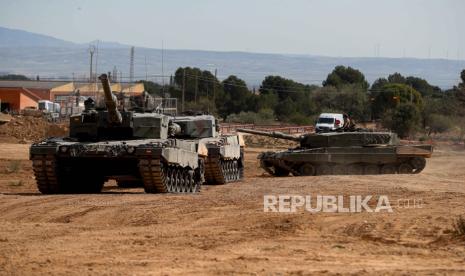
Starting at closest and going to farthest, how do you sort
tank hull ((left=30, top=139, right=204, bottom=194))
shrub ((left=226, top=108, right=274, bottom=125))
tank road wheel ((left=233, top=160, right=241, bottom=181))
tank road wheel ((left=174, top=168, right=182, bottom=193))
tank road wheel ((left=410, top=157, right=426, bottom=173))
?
tank hull ((left=30, top=139, right=204, bottom=194)), tank road wheel ((left=174, top=168, right=182, bottom=193)), tank road wheel ((left=233, top=160, right=241, bottom=181)), tank road wheel ((left=410, top=157, right=426, bottom=173)), shrub ((left=226, top=108, right=274, bottom=125))

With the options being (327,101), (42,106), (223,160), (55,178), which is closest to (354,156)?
(223,160)

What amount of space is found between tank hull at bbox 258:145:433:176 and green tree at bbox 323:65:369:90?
68303 mm

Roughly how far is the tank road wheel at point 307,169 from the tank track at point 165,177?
7.88 metres

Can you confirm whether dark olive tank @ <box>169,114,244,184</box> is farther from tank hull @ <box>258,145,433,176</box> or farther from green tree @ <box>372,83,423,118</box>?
green tree @ <box>372,83,423,118</box>

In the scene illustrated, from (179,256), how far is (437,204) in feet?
21.9

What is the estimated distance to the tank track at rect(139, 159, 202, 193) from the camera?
2011 centimetres

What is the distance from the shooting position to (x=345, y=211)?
14.6 meters

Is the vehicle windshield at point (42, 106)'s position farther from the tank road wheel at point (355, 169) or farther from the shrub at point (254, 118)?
the tank road wheel at point (355, 169)

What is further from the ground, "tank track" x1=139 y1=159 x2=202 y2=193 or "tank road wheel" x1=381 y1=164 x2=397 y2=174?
"tank track" x1=139 y1=159 x2=202 y2=193

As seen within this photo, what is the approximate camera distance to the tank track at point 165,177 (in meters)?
20.1

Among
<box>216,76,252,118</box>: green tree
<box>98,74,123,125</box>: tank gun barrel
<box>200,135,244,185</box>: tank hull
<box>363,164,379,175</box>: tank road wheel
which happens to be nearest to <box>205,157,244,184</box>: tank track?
<box>200,135,244,185</box>: tank hull

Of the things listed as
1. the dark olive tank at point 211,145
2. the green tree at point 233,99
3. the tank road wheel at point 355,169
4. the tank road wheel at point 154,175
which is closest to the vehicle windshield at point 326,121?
the tank road wheel at point 355,169

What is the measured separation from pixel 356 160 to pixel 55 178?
460 inches

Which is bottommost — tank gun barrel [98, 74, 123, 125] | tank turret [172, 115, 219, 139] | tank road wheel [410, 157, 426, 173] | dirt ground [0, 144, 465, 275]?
tank road wheel [410, 157, 426, 173]
